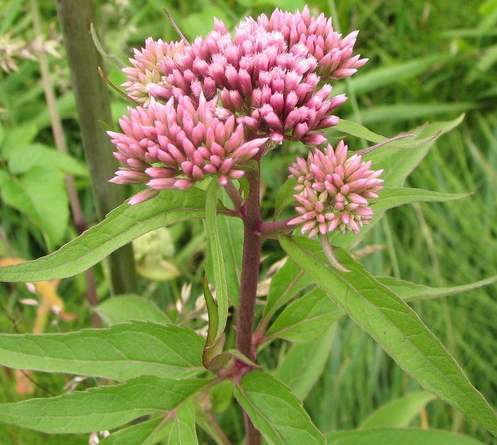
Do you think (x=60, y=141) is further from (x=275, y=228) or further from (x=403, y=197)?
(x=403, y=197)

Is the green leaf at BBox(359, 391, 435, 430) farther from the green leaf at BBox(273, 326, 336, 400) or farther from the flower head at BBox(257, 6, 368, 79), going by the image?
the flower head at BBox(257, 6, 368, 79)

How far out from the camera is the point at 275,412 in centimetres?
114

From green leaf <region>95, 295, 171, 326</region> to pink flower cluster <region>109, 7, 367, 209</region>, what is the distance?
21.2 inches

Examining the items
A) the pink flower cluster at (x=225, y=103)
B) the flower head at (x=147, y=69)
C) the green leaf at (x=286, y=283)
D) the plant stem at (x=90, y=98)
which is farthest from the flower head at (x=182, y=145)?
the green leaf at (x=286, y=283)

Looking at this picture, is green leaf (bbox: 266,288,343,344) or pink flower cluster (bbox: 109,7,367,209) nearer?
pink flower cluster (bbox: 109,7,367,209)

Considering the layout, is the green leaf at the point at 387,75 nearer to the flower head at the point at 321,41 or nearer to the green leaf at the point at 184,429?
the flower head at the point at 321,41

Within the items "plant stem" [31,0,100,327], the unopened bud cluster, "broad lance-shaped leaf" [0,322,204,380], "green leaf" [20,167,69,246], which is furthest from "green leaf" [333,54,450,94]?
"broad lance-shaped leaf" [0,322,204,380]

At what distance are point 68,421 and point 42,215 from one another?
634mm

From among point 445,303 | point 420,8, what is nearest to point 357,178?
point 445,303

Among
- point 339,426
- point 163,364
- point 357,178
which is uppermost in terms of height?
point 357,178

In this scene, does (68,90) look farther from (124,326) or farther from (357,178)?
(357,178)

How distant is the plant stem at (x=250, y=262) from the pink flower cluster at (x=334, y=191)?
71 millimetres

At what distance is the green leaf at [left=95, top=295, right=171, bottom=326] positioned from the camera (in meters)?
1.55

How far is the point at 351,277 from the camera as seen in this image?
1005 millimetres
